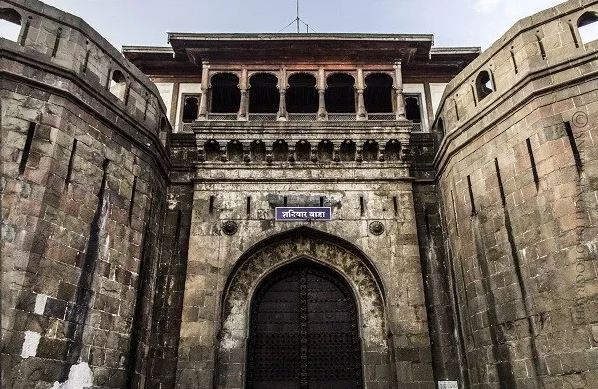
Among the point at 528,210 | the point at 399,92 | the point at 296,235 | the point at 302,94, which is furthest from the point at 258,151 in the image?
the point at 528,210

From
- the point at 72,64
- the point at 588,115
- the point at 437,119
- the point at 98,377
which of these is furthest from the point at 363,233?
the point at 72,64

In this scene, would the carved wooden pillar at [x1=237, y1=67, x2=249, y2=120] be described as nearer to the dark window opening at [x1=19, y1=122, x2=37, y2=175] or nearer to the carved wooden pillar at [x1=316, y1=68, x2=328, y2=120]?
the carved wooden pillar at [x1=316, y1=68, x2=328, y2=120]

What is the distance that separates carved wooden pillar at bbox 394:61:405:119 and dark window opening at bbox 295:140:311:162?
9.74ft

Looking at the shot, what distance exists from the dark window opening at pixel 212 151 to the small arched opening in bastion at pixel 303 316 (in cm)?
307

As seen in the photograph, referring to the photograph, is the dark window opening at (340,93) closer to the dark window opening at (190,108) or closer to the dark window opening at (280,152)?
the dark window opening at (280,152)

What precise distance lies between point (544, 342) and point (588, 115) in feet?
15.7

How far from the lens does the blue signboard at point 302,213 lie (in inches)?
524

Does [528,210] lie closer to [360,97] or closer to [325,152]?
[325,152]

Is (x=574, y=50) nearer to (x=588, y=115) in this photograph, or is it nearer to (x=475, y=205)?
(x=588, y=115)

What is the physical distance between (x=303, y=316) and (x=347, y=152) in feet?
16.2

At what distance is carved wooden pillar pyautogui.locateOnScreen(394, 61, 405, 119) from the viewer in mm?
14617

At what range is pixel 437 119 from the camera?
47.5ft

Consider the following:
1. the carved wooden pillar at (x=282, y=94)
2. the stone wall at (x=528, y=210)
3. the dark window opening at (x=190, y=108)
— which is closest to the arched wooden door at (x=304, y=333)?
the stone wall at (x=528, y=210)

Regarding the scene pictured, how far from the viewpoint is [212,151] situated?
1418 centimetres
